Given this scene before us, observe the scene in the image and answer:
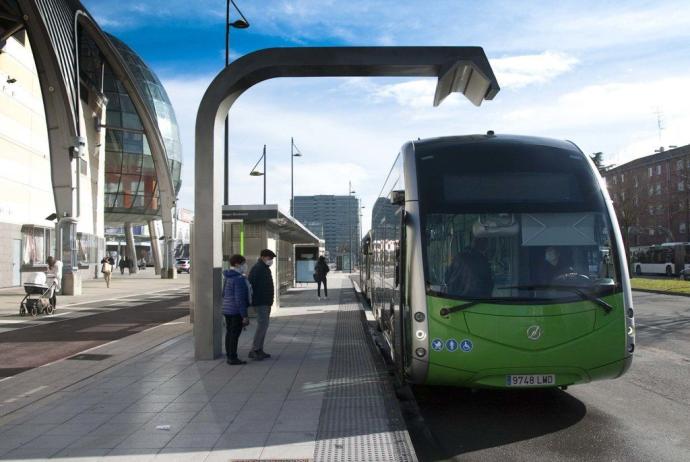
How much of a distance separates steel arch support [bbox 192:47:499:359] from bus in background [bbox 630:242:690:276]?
46924 millimetres

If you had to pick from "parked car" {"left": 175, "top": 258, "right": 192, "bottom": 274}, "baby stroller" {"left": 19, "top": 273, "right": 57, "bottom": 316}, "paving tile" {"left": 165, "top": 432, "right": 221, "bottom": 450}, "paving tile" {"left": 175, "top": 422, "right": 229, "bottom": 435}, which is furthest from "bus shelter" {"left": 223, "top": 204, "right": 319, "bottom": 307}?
"parked car" {"left": 175, "top": 258, "right": 192, "bottom": 274}

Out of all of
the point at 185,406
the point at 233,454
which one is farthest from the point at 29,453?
the point at 185,406

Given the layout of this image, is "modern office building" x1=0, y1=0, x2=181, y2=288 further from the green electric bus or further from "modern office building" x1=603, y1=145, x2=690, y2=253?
"modern office building" x1=603, y1=145, x2=690, y2=253

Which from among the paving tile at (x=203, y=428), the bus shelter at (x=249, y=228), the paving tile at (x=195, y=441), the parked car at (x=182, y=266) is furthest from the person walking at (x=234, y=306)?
the parked car at (x=182, y=266)

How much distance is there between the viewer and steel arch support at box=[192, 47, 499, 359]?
994cm

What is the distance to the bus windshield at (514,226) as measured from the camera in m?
6.68

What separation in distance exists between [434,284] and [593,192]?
6.58 ft

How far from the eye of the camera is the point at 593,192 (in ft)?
23.0

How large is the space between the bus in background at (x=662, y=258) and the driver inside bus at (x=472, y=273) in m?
49.6

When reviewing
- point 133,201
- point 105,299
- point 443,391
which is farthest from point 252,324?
point 133,201

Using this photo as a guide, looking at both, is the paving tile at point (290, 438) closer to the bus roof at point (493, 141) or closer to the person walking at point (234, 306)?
the bus roof at point (493, 141)

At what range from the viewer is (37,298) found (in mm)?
18812

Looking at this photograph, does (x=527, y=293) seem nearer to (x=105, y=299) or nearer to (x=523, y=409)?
(x=523, y=409)

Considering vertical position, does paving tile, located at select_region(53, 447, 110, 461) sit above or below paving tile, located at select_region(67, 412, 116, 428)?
above
